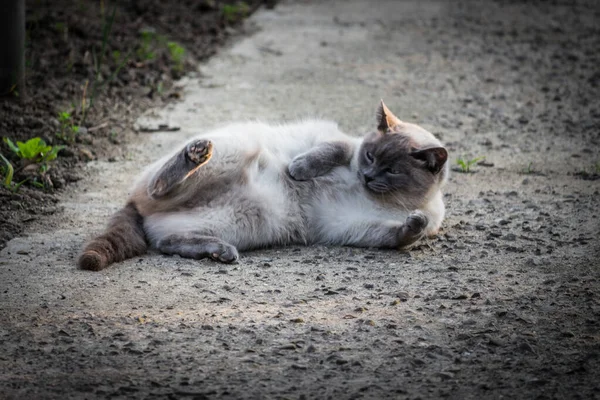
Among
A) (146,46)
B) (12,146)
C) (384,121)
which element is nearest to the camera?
(384,121)

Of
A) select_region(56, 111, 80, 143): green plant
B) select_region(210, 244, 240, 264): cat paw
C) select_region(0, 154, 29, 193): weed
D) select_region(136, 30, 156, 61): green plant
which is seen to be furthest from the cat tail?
select_region(136, 30, 156, 61): green plant

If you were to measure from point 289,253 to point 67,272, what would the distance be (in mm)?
1103

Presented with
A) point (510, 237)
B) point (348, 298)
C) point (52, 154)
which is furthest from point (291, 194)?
point (52, 154)

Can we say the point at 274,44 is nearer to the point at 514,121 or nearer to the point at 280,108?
the point at 280,108

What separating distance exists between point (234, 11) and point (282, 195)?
5.60 metres

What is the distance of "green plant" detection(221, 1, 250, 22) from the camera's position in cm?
920

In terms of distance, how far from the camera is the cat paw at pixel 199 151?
3.85m

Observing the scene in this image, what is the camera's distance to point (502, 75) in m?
7.73

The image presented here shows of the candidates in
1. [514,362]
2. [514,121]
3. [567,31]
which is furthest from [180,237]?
[567,31]

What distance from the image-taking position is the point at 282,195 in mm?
4207

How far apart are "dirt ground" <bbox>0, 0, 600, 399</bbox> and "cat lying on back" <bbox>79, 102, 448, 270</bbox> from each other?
119 millimetres

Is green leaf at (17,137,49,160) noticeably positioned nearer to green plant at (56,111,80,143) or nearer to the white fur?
green plant at (56,111,80,143)

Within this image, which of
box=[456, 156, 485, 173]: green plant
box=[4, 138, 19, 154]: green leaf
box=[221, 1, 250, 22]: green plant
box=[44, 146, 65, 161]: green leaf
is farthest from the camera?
box=[221, 1, 250, 22]: green plant

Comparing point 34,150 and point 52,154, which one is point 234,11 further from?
point 34,150
